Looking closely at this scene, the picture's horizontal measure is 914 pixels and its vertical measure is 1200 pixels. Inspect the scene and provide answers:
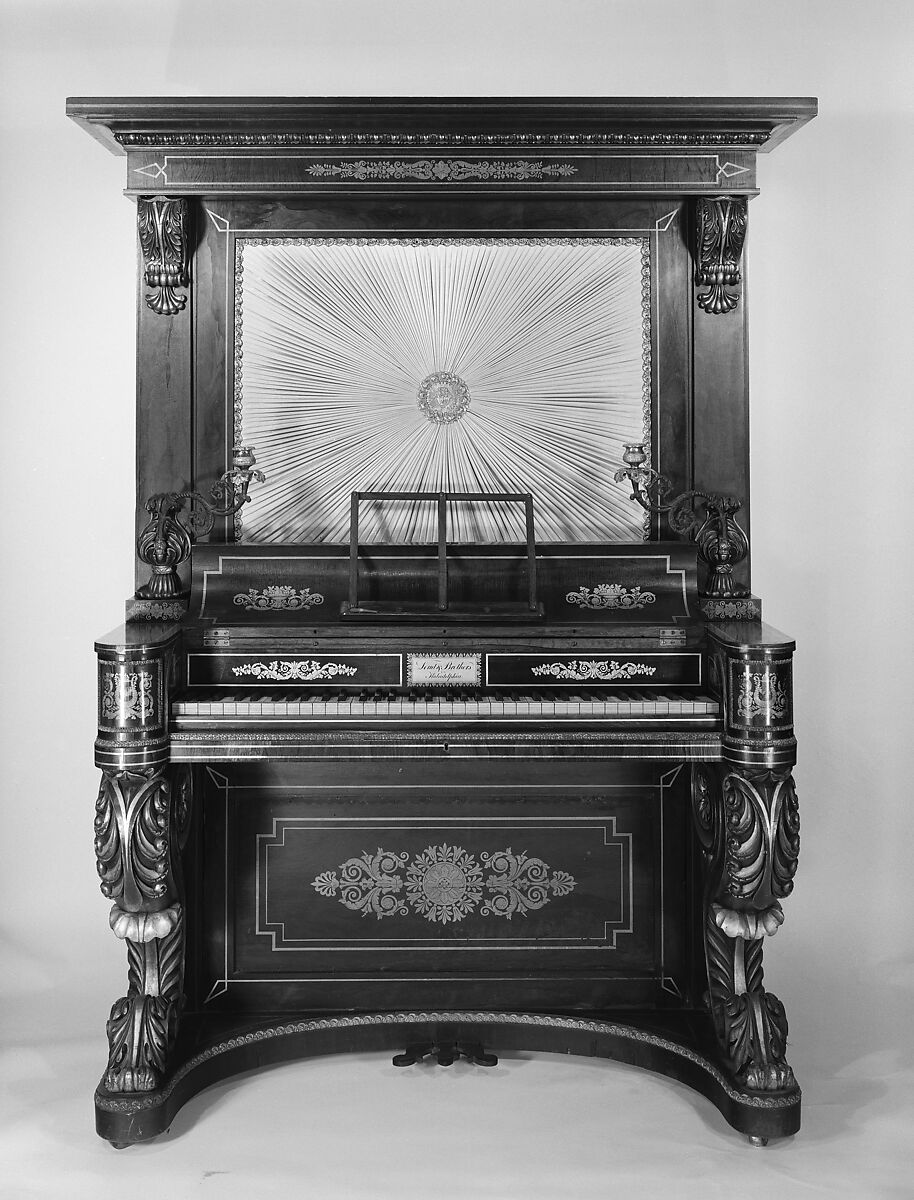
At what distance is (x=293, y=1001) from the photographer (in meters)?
3.73

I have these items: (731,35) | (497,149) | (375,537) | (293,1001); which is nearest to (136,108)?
(497,149)

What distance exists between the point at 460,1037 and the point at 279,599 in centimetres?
Answer: 138

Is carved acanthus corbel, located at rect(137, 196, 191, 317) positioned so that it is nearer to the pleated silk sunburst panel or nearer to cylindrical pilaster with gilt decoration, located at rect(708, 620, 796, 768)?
the pleated silk sunburst panel

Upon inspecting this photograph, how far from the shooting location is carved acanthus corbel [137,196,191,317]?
3617 mm

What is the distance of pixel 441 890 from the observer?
3.71 m

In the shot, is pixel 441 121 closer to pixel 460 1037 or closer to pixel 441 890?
pixel 441 890

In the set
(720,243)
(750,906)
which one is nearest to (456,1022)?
(750,906)

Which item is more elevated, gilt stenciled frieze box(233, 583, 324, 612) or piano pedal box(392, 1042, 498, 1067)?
gilt stenciled frieze box(233, 583, 324, 612)

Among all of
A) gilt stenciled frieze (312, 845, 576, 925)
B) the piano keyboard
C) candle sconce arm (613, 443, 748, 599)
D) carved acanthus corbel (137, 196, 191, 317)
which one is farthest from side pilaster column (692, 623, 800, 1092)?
carved acanthus corbel (137, 196, 191, 317)

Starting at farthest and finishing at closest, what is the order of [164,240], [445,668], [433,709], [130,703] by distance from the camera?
[164,240]
[445,668]
[433,709]
[130,703]

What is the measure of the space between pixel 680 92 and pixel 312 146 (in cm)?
148

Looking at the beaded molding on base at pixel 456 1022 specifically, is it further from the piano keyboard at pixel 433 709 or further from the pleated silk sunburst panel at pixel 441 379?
the pleated silk sunburst panel at pixel 441 379

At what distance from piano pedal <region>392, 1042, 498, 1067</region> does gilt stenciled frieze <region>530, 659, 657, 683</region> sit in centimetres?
113
